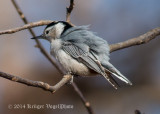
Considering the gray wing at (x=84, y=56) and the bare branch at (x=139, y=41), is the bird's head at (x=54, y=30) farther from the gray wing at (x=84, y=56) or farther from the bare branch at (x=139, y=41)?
the bare branch at (x=139, y=41)

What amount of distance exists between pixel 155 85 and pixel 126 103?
1.28 ft

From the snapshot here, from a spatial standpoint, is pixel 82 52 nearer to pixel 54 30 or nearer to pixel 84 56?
pixel 84 56

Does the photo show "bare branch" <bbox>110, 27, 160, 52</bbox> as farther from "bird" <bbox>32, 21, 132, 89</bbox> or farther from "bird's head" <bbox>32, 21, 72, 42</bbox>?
"bird's head" <bbox>32, 21, 72, 42</bbox>

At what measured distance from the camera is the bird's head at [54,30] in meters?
3.00

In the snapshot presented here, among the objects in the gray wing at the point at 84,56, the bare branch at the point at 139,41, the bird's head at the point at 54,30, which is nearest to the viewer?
the gray wing at the point at 84,56

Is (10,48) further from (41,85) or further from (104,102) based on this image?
(41,85)

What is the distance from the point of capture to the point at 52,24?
9.80 ft

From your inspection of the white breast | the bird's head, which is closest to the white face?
the bird's head

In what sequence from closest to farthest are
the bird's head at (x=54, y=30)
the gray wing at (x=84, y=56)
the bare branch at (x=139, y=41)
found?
1. the gray wing at (x=84, y=56)
2. the bare branch at (x=139, y=41)
3. the bird's head at (x=54, y=30)

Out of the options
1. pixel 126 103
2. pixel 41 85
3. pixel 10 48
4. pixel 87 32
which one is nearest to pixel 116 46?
pixel 87 32

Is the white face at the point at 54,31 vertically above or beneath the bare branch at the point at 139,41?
above

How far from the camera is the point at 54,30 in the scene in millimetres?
3082

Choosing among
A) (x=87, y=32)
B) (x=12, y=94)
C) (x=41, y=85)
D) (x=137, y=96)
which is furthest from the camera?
(x=137, y=96)

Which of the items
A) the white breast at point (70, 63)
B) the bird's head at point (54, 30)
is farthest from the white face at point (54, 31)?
the white breast at point (70, 63)
